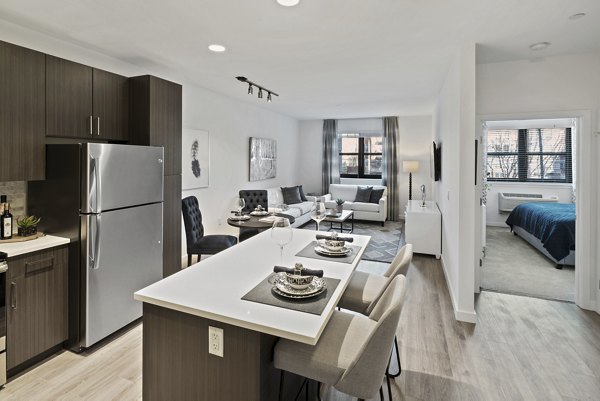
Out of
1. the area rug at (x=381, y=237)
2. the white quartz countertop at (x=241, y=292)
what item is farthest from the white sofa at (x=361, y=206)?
the white quartz countertop at (x=241, y=292)

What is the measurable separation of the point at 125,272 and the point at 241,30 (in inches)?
90.8

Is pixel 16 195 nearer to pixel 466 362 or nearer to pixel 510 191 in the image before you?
pixel 466 362

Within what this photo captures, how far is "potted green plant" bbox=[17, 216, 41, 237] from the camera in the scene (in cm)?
244

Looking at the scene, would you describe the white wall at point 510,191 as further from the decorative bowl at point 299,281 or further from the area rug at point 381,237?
the decorative bowl at point 299,281

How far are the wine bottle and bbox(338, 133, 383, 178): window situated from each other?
719cm

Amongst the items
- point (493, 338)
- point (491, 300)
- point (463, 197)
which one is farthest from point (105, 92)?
point (491, 300)

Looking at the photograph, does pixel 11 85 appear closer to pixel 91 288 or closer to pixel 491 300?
pixel 91 288

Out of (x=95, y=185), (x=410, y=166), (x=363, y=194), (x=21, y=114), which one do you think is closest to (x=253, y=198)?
(x=363, y=194)

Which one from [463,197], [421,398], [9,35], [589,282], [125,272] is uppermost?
[9,35]

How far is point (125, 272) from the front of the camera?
107 inches

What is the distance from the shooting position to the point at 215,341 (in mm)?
1356

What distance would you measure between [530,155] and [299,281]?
8.00 meters

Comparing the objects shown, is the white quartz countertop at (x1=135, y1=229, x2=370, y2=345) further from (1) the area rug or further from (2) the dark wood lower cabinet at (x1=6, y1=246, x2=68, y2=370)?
(1) the area rug

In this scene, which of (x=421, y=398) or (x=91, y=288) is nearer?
(x=421, y=398)
